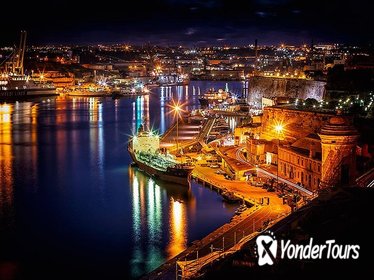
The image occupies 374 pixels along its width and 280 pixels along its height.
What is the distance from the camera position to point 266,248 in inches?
90.6

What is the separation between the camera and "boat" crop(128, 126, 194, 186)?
31.1ft

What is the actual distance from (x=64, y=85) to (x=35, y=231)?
35906 millimetres

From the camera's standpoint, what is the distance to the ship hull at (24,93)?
1282 inches

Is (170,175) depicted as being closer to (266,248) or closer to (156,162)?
(156,162)

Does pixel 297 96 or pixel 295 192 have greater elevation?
pixel 297 96

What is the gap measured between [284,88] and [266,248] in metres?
16.9

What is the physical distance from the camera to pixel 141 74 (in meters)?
58.5

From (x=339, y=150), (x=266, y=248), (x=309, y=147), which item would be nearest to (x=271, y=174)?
(x=309, y=147)

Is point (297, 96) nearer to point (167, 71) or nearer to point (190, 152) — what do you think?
point (190, 152)

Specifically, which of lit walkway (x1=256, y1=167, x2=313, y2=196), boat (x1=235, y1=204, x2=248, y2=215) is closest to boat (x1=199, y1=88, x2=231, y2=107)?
lit walkway (x1=256, y1=167, x2=313, y2=196)

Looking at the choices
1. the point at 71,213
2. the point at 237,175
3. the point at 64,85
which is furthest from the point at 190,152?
the point at 64,85

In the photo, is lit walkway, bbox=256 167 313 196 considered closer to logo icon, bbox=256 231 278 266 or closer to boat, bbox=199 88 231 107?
logo icon, bbox=256 231 278 266

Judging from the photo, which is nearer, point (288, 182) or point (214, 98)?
point (288, 182)

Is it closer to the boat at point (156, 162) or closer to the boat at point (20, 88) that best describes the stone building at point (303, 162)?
the boat at point (156, 162)
